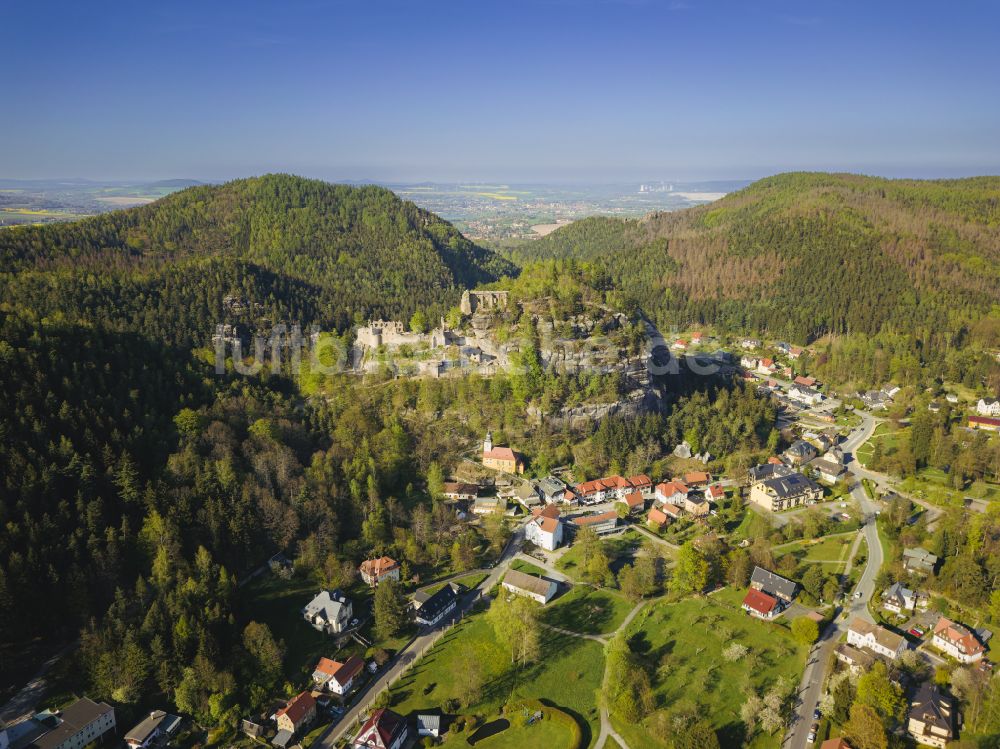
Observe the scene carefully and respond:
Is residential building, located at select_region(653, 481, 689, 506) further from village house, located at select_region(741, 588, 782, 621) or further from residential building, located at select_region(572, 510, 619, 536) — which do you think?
village house, located at select_region(741, 588, 782, 621)

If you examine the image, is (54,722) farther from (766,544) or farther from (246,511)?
(766,544)

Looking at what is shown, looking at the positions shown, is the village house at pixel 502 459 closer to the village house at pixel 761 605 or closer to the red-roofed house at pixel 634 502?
the red-roofed house at pixel 634 502

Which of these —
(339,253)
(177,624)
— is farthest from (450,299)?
(177,624)

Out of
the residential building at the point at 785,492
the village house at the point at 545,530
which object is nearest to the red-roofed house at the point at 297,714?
the village house at the point at 545,530

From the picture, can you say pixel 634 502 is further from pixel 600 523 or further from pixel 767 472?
pixel 767 472

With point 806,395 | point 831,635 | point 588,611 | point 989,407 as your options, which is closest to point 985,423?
point 989,407

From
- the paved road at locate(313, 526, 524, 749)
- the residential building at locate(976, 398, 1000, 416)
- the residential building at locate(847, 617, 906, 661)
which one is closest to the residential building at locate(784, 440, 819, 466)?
the residential building at locate(976, 398, 1000, 416)
